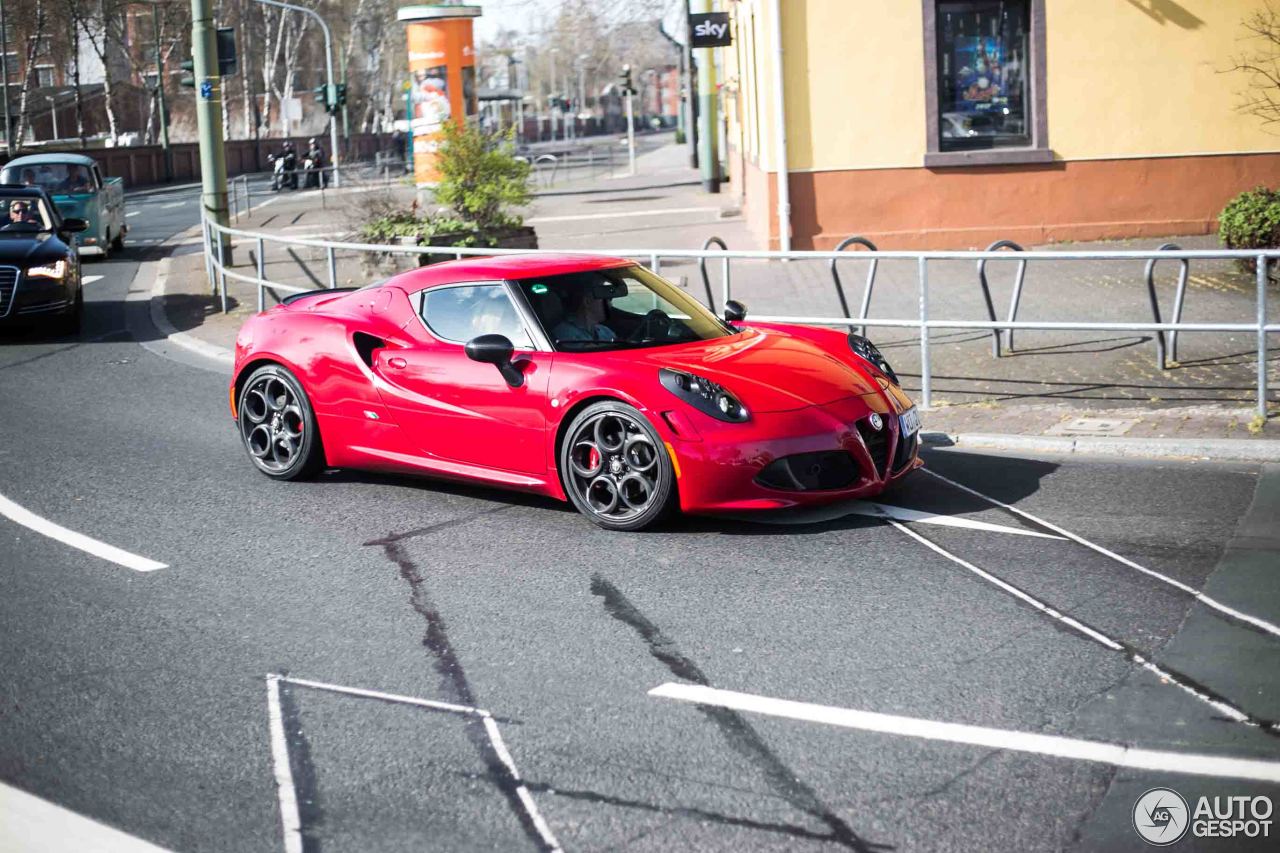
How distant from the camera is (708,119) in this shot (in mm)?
34812

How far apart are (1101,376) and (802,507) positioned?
167 inches

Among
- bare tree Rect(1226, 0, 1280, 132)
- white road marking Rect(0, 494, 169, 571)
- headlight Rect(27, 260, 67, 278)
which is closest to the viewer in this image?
white road marking Rect(0, 494, 169, 571)

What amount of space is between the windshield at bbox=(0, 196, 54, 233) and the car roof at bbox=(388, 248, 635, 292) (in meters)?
10.1

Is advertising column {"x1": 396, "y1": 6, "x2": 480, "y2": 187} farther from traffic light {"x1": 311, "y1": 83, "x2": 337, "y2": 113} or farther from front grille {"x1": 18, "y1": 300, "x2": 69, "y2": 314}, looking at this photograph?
traffic light {"x1": 311, "y1": 83, "x2": 337, "y2": 113}

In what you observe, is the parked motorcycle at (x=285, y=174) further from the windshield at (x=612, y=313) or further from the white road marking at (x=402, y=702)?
the white road marking at (x=402, y=702)

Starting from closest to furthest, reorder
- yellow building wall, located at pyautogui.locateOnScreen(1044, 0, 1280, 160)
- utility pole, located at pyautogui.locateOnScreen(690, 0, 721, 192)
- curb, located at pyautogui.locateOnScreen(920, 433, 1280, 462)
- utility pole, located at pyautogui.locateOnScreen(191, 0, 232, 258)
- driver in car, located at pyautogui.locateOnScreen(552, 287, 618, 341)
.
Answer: driver in car, located at pyautogui.locateOnScreen(552, 287, 618, 341) → curb, located at pyautogui.locateOnScreen(920, 433, 1280, 462) → utility pole, located at pyautogui.locateOnScreen(191, 0, 232, 258) → yellow building wall, located at pyautogui.locateOnScreen(1044, 0, 1280, 160) → utility pole, located at pyautogui.locateOnScreen(690, 0, 721, 192)

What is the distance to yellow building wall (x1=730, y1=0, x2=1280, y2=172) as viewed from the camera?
792 inches

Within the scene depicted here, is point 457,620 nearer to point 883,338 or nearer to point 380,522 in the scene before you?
point 380,522

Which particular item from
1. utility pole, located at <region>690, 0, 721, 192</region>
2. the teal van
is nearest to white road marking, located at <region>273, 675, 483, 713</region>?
the teal van

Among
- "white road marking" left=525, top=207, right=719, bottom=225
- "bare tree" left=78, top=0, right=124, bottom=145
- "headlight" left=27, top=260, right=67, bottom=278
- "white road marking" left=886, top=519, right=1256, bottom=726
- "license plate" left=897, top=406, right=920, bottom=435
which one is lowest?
"white road marking" left=886, top=519, right=1256, bottom=726

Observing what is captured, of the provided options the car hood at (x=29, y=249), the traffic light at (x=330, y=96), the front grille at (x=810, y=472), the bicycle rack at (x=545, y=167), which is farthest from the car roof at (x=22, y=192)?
the traffic light at (x=330, y=96)

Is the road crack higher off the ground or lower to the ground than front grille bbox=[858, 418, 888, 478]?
lower

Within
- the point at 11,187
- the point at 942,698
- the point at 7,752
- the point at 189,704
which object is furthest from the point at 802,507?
the point at 11,187

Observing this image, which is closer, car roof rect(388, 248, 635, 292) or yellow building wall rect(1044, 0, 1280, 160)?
car roof rect(388, 248, 635, 292)
